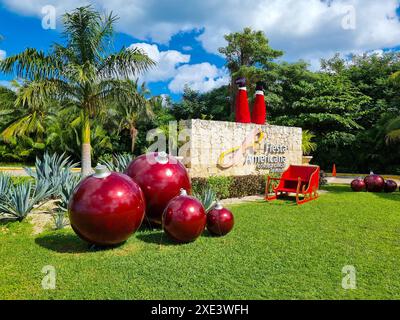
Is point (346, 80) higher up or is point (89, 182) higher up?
point (346, 80)

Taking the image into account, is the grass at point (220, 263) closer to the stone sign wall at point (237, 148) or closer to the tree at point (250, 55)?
the stone sign wall at point (237, 148)

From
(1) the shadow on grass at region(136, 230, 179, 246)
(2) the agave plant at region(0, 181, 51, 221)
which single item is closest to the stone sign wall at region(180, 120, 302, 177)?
(1) the shadow on grass at region(136, 230, 179, 246)

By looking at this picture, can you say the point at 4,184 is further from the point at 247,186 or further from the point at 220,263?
the point at 247,186

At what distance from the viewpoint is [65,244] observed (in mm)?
5645

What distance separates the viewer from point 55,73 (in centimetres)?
1093

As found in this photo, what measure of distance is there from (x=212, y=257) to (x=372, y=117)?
21.6 meters

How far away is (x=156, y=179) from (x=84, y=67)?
6189 mm

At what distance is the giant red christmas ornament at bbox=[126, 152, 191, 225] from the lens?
6.21m

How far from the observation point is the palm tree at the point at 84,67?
34.6 feet

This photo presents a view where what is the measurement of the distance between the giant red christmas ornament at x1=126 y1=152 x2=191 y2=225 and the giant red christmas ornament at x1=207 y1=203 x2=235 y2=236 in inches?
30.8

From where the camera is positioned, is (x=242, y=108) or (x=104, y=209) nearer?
(x=104, y=209)

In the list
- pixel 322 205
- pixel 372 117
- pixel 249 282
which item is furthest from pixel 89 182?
pixel 372 117

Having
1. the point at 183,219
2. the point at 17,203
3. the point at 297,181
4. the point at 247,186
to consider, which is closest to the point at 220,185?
the point at 247,186

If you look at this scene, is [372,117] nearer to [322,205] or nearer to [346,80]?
[346,80]
